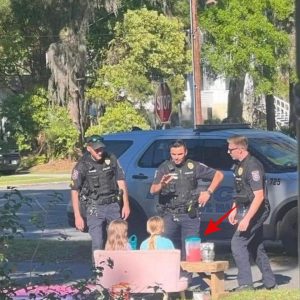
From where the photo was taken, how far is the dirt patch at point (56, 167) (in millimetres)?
44094

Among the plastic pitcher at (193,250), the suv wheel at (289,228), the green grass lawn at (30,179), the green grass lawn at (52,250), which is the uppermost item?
the plastic pitcher at (193,250)

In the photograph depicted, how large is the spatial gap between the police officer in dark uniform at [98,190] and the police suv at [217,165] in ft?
5.88

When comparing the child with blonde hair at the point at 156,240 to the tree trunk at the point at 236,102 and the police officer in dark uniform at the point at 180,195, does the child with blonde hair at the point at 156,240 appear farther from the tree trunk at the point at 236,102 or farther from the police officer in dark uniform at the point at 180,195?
the tree trunk at the point at 236,102

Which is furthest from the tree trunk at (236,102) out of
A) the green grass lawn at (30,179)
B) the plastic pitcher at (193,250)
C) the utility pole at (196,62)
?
the plastic pitcher at (193,250)

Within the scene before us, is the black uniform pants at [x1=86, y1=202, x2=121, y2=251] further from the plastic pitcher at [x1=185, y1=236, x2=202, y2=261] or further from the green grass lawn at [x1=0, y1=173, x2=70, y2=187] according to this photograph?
the green grass lawn at [x1=0, y1=173, x2=70, y2=187]

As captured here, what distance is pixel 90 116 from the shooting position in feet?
157

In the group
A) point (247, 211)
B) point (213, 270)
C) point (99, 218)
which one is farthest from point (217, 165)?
point (213, 270)

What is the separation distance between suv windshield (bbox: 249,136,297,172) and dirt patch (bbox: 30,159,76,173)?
30.5 meters

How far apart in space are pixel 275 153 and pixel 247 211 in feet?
10.9

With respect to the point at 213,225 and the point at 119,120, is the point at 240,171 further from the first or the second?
the point at 119,120

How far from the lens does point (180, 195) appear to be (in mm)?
10680

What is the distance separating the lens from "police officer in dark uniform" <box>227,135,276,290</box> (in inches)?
401

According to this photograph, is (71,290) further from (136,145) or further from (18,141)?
(18,141)

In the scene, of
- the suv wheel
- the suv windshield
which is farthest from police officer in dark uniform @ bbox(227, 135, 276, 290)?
the suv windshield
